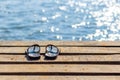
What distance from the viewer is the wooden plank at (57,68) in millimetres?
3969

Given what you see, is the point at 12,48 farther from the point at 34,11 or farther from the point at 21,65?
the point at 34,11

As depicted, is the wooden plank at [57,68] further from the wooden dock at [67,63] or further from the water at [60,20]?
the water at [60,20]

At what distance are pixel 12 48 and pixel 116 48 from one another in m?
1.40

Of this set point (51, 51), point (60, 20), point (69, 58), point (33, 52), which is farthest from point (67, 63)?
point (60, 20)

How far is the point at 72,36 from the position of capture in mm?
10023

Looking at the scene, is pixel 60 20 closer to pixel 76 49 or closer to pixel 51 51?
pixel 76 49

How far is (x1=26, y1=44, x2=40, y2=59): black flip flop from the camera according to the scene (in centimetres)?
434

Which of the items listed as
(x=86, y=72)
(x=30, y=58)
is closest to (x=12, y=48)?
(x=30, y=58)

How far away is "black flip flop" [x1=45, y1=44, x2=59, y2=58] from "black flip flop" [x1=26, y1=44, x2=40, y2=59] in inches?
4.6

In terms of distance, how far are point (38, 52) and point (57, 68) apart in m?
0.49

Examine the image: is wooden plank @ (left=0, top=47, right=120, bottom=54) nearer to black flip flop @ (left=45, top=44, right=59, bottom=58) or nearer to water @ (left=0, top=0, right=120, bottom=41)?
black flip flop @ (left=45, top=44, right=59, bottom=58)

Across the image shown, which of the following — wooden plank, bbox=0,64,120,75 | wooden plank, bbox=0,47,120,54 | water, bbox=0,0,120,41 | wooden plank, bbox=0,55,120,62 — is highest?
water, bbox=0,0,120,41

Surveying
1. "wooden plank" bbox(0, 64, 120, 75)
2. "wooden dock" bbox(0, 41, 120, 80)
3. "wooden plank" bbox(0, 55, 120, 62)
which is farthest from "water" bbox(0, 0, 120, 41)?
"wooden plank" bbox(0, 64, 120, 75)

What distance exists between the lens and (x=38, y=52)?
14.6 feet
